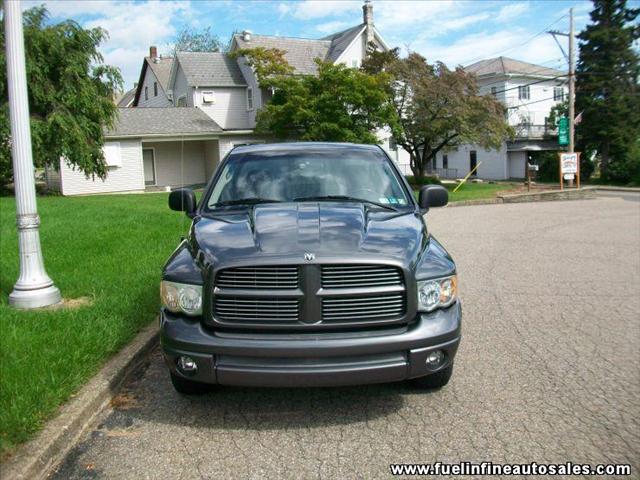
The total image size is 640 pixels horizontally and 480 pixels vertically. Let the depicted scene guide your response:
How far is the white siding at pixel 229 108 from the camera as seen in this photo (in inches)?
1425

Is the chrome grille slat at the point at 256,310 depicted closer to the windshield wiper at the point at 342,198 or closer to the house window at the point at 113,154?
the windshield wiper at the point at 342,198

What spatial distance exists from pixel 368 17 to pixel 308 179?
34.1 m

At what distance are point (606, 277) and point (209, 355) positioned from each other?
21.8 feet

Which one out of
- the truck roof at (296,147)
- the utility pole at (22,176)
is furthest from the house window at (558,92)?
the utility pole at (22,176)

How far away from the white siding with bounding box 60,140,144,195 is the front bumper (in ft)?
90.9

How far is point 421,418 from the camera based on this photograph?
3.88 metres

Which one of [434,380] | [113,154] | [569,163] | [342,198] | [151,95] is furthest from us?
[151,95]

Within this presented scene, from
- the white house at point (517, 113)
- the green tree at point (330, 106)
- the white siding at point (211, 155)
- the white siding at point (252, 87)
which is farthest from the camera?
the white house at point (517, 113)

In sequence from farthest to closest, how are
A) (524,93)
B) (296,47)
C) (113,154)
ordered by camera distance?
1. (524,93)
2. (296,47)
3. (113,154)

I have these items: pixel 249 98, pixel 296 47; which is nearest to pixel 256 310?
pixel 249 98

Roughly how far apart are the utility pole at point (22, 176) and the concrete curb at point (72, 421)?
150 centimetres

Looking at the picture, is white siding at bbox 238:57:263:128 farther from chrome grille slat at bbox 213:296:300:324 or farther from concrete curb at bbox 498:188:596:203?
chrome grille slat at bbox 213:296:300:324

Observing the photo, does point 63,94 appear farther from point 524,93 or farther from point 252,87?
point 524,93

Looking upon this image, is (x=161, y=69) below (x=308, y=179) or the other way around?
the other way around
